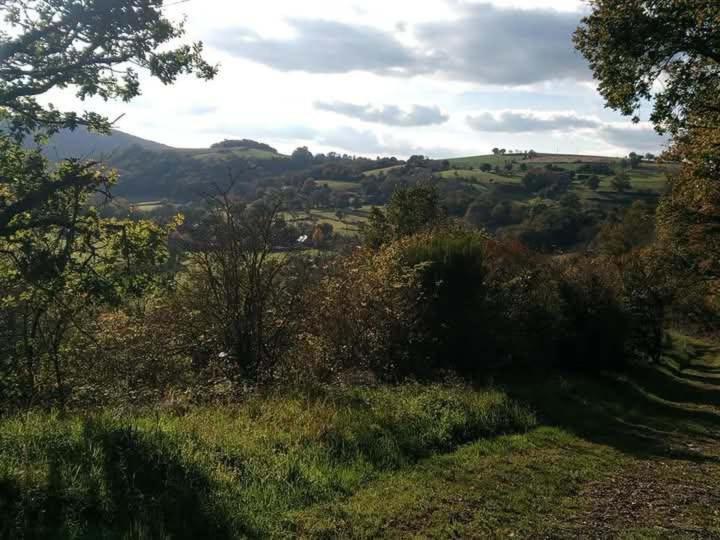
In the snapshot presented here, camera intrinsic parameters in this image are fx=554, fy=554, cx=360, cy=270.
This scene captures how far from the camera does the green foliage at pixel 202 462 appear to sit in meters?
4.86

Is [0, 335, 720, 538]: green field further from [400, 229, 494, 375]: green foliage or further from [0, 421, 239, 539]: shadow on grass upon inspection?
[400, 229, 494, 375]: green foliage

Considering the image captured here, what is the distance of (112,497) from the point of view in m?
5.07

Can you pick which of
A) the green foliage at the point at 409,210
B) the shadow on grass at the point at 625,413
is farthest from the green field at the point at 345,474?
the green foliage at the point at 409,210

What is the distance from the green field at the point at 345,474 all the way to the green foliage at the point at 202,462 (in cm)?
2

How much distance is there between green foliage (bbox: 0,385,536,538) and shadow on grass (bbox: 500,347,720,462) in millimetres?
3108

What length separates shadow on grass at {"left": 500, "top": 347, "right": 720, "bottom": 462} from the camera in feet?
34.9

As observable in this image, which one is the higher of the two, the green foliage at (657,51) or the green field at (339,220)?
the green foliage at (657,51)

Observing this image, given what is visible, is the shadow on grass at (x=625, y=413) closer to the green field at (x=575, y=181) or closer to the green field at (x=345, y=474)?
the green field at (x=345, y=474)

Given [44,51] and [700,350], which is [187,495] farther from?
[700,350]

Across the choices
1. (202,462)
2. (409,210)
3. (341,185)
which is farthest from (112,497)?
(341,185)

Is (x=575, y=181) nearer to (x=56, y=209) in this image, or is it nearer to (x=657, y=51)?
(x=657, y=51)

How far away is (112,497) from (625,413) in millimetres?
12879

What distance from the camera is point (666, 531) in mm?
5992

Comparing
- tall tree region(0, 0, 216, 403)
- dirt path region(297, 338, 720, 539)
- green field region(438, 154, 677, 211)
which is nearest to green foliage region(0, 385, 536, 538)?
dirt path region(297, 338, 720, 539)
